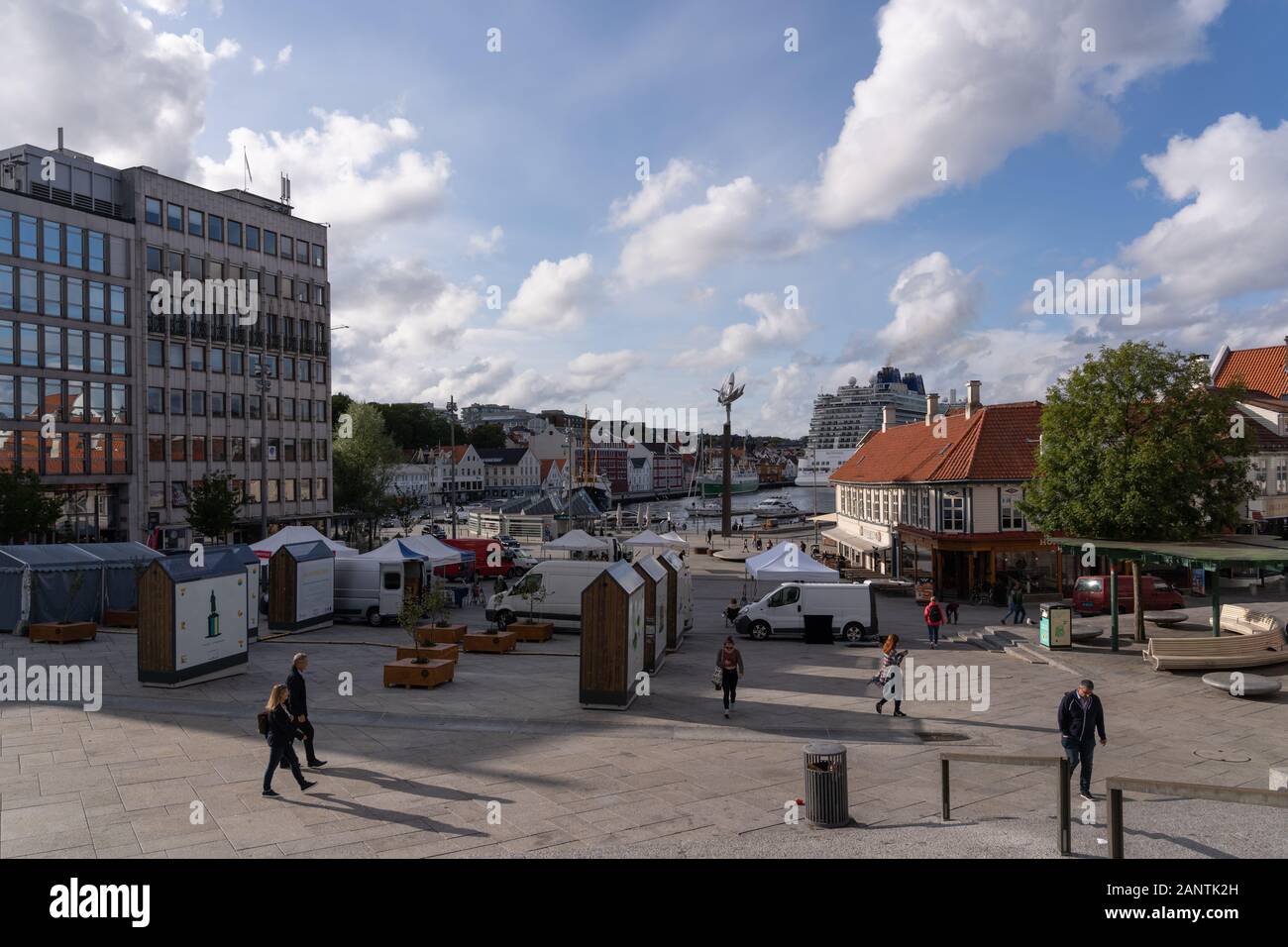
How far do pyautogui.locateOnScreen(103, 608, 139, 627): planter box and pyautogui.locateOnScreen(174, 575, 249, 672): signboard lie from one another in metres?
9.54

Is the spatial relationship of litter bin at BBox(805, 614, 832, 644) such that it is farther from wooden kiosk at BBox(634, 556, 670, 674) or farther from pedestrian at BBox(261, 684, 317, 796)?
pedestrian at BBox(261, 684, 317, 796)

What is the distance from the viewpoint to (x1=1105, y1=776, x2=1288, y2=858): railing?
8.17 m

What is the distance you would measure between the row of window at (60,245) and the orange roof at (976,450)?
44734 mm

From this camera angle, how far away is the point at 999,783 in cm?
1299

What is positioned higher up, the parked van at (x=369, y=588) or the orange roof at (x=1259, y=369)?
the orange roof at (x=1259, y=369)

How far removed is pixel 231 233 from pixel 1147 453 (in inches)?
2130

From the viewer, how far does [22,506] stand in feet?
120

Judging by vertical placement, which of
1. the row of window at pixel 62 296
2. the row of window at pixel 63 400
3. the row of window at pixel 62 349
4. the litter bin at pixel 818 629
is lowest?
the litter bin at pixel 818 629

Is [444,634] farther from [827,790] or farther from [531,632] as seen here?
[827,790]

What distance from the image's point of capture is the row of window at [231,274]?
5294cm

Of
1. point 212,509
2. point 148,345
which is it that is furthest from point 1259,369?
point 148,345

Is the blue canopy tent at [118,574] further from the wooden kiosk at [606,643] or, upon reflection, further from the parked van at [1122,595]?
the parked van at [1122,595]

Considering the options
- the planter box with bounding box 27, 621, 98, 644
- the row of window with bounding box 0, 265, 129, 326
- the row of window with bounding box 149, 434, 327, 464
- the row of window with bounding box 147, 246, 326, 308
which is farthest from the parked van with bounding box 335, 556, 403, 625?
the row of window with bounding box 147, 246, 326, 308

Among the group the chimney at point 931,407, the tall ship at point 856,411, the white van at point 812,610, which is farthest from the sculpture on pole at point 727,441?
the tall ship at point 856,411
